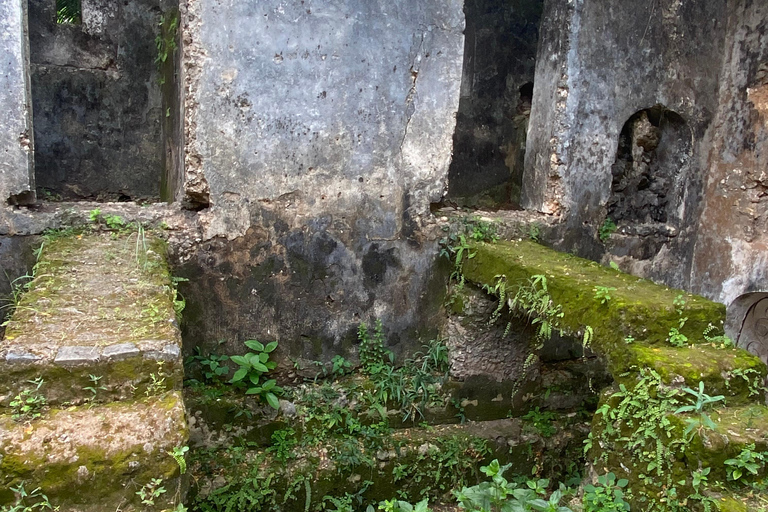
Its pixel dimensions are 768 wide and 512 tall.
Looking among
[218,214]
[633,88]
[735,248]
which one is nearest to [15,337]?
[218,214]

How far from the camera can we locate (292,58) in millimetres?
4051

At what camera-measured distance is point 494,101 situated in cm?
706

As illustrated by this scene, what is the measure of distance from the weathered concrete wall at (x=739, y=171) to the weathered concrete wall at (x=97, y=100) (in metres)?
5.67

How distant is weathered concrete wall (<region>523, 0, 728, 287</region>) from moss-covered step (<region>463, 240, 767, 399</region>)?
1.40m

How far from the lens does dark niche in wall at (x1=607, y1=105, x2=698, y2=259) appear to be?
522cm

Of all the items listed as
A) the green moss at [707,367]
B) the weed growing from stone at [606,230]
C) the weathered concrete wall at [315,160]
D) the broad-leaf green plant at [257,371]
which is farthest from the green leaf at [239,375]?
the weed growing from stone at [606,230]

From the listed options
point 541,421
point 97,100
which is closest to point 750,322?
point 541,421

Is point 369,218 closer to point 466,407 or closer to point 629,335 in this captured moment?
point 466,407

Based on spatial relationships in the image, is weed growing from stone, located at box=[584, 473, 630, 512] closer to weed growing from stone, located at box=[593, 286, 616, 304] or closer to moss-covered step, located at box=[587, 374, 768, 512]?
moss-covered step, located at box=[587, 374, 768, 512]

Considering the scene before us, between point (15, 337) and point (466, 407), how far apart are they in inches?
130

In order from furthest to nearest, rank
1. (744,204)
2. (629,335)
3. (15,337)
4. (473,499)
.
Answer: (744,204)
(629,335)
(473,499)
(15,337)

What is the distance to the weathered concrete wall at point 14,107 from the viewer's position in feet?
11.7

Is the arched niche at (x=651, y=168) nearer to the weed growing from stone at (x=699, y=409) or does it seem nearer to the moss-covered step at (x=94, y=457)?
the weed growing from stone at (x=699, y=409)

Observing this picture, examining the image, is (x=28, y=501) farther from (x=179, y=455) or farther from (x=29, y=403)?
(x=179, y=455)
